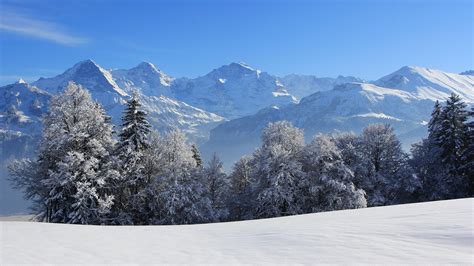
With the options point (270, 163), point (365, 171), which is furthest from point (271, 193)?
point (365, 171)

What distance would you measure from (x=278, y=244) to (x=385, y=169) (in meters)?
40.5

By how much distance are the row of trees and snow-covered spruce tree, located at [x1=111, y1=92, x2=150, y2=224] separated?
0.35 ft

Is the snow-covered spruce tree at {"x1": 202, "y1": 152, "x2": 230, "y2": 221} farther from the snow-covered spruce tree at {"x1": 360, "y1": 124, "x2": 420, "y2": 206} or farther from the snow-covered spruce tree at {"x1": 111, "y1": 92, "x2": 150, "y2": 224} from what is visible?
the snow-covered spruce tree at {"x1": 360, "y1": 124, "x2": 420, "y2": 206}

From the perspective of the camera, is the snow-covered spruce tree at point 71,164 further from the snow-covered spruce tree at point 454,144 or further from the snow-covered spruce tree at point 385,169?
the snow-covered spruce tree at point 454,144

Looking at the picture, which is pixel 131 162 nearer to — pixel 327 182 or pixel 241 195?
pixel 241 195

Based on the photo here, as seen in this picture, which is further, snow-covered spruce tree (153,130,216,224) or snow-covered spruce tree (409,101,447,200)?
snow-covered spruce tree (409,101,447,200)

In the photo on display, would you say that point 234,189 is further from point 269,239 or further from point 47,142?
point 269,239

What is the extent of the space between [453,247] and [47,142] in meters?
33.2

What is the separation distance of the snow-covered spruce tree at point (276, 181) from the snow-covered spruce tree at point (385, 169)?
9402 mm

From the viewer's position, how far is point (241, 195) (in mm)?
48906

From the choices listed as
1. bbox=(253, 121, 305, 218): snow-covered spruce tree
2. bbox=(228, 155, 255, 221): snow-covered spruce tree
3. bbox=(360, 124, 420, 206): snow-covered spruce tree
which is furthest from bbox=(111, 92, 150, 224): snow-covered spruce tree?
bbox=(360, 124, 420, 206): snow-covered spruce tree

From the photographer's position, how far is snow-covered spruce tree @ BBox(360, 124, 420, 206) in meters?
44.5

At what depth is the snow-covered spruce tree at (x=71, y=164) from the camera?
32.7 metres

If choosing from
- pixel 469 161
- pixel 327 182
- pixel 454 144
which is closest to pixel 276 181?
pixel 327 182
